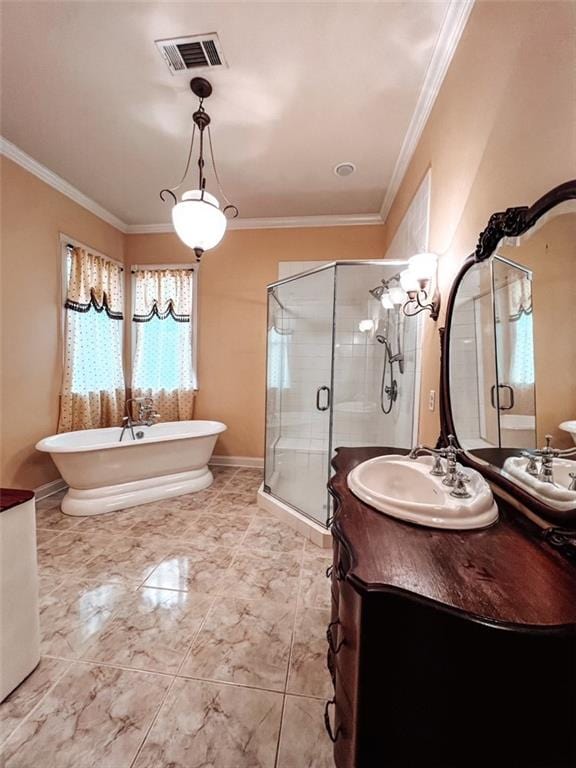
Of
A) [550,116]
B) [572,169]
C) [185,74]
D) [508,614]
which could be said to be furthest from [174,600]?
[185,74]

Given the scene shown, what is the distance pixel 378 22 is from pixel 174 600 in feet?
Answer: 10.5

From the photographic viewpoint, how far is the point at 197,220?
1.89 m

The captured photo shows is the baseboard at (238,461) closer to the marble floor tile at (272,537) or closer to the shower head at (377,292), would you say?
the marble floor tile at (272,537)

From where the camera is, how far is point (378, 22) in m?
1.58

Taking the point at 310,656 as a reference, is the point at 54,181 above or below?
above

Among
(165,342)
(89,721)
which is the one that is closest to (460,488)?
(89,721)

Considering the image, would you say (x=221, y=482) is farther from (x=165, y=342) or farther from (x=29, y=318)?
(x=29, y=318)

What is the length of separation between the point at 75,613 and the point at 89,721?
0.61 m

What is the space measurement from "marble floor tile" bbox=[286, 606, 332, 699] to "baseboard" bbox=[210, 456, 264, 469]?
2.25 metres

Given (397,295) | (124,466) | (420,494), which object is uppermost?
(397,295)

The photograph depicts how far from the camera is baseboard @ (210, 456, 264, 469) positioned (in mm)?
3889

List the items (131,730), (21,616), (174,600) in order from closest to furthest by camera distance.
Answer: (131,730), (21,616), (174,600)

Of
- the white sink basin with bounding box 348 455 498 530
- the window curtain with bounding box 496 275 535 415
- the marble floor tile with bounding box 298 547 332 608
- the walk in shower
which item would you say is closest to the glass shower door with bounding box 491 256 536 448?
the window curtain with bounding box 496 275 535 415

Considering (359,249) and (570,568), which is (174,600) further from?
(359,249)
